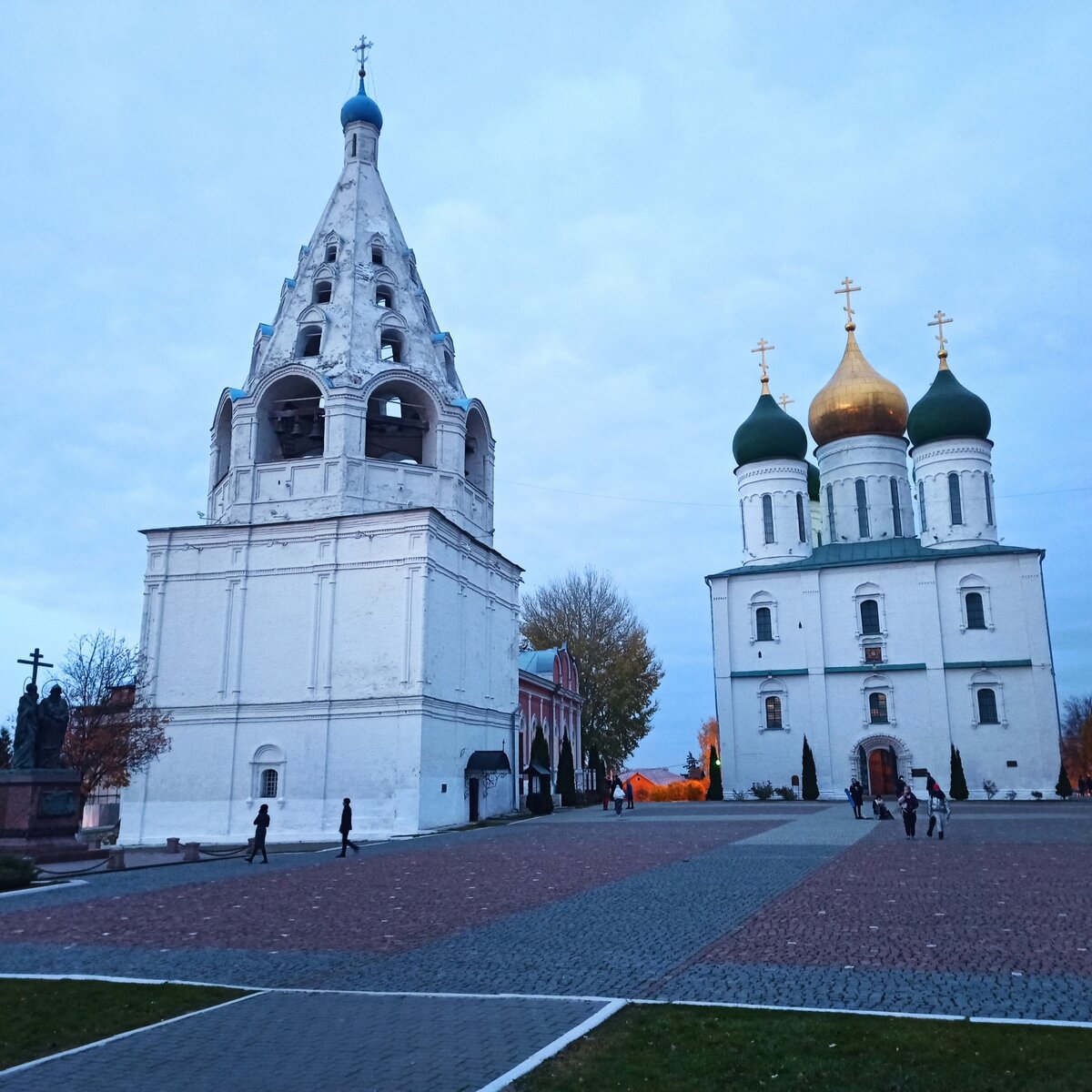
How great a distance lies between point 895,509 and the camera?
47.9 meters

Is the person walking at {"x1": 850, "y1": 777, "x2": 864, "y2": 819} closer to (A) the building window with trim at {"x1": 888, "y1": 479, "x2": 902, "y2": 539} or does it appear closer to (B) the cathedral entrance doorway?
(B) the cathedral entrance doorway

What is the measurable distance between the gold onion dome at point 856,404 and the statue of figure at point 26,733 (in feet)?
125

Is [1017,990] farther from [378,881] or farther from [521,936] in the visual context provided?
[378,881]

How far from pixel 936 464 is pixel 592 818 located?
23.8 meters

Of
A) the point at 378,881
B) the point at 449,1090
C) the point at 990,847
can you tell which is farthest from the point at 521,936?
the point at 990,847

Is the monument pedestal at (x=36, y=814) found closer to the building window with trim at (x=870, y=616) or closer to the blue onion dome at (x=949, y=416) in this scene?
the building window with trim at (x=870, y=616)

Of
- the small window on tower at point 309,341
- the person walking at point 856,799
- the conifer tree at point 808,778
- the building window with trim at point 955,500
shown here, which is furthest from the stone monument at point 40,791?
the building window with trim at point 955,500

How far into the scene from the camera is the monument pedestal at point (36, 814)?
19.0 meters

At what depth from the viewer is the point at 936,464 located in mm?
44969

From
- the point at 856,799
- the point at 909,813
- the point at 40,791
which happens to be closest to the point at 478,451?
the point at 856,799

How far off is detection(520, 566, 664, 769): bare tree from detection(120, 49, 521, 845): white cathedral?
20.2 m

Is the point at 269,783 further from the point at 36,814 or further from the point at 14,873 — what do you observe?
the point at 14,873

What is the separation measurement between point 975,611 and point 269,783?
2961cm

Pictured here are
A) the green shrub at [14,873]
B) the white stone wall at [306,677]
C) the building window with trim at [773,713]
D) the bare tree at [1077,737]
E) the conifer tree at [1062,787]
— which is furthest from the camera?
the bare tree at [1077,737]
